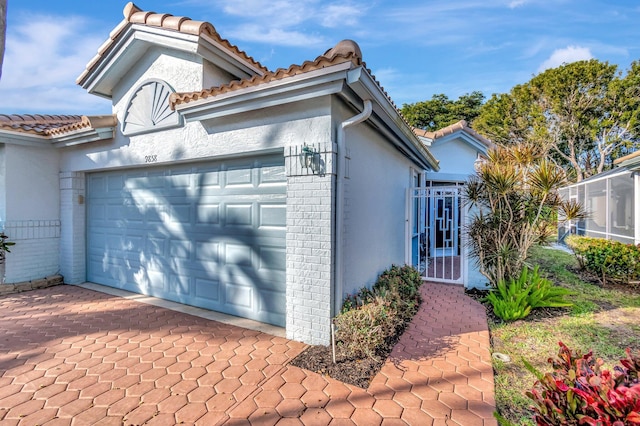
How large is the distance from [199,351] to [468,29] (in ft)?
37.5

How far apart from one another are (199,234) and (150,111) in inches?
127

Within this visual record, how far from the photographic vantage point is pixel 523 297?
6.99 metres

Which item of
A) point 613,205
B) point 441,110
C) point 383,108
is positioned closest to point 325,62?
point 383,108

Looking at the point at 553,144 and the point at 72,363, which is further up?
the point at 553,144

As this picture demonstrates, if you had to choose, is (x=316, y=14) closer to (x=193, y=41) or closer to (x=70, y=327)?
(x=193, y=41)

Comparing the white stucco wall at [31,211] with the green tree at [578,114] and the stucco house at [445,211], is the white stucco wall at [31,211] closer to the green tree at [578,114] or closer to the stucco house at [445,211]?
the stucco house at [445,211]

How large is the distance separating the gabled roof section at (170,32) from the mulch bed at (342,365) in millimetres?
6516

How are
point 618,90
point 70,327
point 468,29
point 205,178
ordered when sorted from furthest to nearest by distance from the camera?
point 618,90 → point 468,29 → point 205,178 → point 70,327

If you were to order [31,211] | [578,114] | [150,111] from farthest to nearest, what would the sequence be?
[578,114] → [31,211] → [150,111]

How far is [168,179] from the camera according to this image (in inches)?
299

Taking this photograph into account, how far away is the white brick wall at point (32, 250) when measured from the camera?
28.5 ft

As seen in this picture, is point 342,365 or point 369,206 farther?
point 369,206

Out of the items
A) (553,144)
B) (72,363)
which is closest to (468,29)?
(72,363)

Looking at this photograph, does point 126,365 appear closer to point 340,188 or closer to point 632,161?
point 340,188
